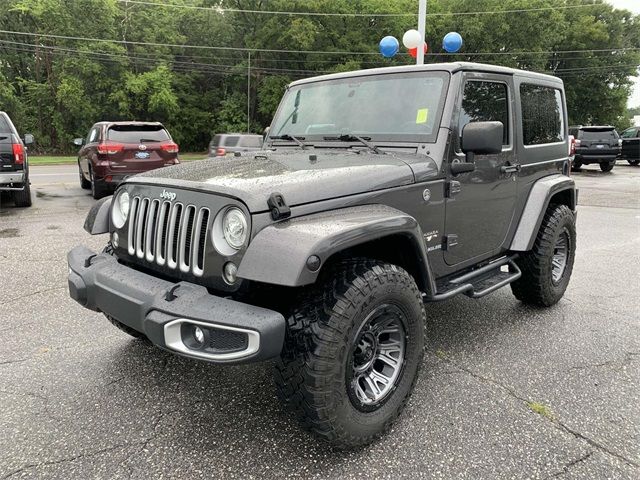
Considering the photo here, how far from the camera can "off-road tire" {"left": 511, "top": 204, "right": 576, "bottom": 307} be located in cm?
406

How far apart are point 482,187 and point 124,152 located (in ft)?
28.3

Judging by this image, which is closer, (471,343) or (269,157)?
(269,157)

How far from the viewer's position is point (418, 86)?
3.25 meters

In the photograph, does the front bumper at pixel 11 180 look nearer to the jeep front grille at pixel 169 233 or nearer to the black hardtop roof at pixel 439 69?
the black hardtop roof at pixel 439 69

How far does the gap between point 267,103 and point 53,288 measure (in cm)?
3275

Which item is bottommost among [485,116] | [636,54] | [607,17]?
[485,116]

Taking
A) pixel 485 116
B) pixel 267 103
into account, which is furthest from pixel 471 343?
pixel 267 103

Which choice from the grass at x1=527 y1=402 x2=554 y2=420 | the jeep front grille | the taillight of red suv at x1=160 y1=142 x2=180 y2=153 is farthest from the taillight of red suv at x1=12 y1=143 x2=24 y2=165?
the grass at x1=527 y1=402 x2=554 y2=420

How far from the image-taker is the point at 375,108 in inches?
131

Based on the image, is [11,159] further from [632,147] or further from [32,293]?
[632,147]

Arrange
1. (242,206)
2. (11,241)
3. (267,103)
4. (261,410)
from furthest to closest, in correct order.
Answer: (267,103) < (11,241) < (261,410) < (242,206)

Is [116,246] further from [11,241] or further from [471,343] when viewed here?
[11,241]

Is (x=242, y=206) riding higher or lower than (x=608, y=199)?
higher

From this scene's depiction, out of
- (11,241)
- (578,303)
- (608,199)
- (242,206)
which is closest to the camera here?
(242,206)
